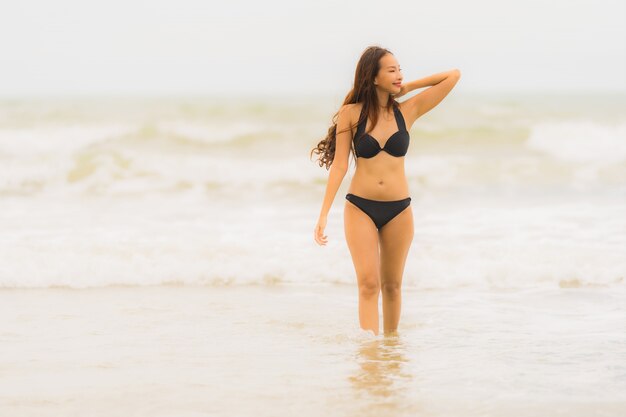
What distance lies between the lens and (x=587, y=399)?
525cm

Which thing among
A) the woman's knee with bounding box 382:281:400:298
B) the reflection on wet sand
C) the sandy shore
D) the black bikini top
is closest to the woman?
the black bikini top

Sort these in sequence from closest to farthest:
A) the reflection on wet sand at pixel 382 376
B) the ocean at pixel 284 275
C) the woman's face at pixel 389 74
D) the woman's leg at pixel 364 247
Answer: the reflection on wet sand at pixel 382 376 → the ocean at pixel 284 275 → the woman's face at pixel 389 74 → the woman's leg at pixel 364 247

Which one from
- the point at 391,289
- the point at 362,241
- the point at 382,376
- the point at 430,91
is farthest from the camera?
the point at 391,289

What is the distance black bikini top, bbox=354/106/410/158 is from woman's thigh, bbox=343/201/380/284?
37 centimetres

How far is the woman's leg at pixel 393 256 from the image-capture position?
634 cm

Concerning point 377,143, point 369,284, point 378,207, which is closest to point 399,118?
point 377,143

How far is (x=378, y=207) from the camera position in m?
6.26

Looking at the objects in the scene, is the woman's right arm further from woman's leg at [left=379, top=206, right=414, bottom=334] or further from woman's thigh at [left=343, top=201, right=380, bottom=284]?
woman's leg at [left=379, top=206, right=414, bottom=334]

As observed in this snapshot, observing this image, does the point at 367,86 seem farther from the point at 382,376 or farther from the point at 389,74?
the point at 382,376

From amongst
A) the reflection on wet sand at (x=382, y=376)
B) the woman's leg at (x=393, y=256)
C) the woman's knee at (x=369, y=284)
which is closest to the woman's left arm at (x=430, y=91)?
the woman's leg at (x=393, y=256)

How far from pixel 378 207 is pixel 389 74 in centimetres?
86

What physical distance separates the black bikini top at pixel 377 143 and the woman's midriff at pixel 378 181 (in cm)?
5

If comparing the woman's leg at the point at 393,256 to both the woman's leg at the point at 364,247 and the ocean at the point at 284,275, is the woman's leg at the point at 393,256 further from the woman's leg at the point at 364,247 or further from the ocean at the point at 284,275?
the ocean at the point at 284,275

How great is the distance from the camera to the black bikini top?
6152 mm
